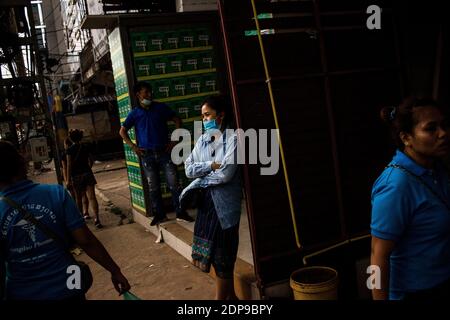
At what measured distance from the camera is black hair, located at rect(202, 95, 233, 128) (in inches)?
140

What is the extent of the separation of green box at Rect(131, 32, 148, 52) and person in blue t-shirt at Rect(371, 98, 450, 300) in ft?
18.2

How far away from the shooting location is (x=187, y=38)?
23.2 ft

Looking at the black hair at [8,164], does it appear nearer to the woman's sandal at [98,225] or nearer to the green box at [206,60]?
the green box at [206,60]

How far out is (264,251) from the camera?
12.6ft

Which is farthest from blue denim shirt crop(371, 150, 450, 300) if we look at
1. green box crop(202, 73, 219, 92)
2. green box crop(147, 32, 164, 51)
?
green box crop(147, 32, 164, 51)

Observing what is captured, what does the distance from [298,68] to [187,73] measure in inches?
143

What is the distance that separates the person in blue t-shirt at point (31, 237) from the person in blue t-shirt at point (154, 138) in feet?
12.6

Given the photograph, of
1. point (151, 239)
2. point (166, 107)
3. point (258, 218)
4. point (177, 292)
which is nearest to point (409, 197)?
point (258, 218)

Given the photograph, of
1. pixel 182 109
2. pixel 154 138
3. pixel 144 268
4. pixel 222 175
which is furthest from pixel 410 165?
pixel 182 109

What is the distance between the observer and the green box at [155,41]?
6.93 metres

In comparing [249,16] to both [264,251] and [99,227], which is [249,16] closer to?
[264,251]

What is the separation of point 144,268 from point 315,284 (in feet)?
9.69

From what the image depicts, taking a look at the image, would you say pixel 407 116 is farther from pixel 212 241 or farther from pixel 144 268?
pixel 144 268

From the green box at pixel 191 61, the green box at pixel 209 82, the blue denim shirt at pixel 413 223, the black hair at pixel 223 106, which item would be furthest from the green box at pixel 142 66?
the blue denim shirt at pixel 413 223
